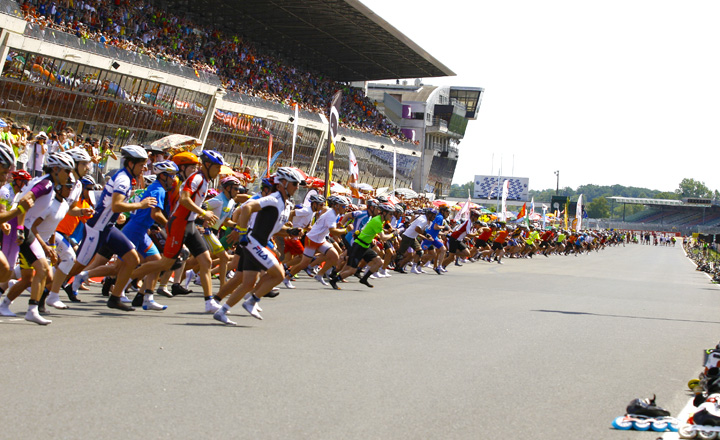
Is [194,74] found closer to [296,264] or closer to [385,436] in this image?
[296,264]

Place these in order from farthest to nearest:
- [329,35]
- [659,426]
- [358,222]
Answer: [329,35]
[358,222]
[659,426]

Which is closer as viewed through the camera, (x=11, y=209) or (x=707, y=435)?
(x=707, y=435)

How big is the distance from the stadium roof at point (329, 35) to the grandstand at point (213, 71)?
99mm

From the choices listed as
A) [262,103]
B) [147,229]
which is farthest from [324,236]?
[262,103]

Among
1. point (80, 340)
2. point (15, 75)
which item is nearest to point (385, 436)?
point (80, 340)

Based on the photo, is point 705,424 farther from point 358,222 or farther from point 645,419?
point 358,222

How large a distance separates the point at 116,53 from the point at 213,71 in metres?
7.22

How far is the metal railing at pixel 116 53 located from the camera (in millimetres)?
27266

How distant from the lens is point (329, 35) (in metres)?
52.1

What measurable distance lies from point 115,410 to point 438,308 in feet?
25.3

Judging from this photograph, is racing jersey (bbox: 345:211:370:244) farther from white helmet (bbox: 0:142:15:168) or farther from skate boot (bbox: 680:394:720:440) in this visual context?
skate boot (bbox: 680:394:720:440)

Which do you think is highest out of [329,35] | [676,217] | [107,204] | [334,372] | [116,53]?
[676,217]

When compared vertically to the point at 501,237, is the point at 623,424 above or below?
below

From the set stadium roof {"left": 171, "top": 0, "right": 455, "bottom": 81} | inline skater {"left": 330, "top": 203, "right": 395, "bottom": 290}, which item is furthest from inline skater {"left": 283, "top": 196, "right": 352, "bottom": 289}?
stadium roof {"left": 171, "top": 0, "right": 455, "bottom": 81}
